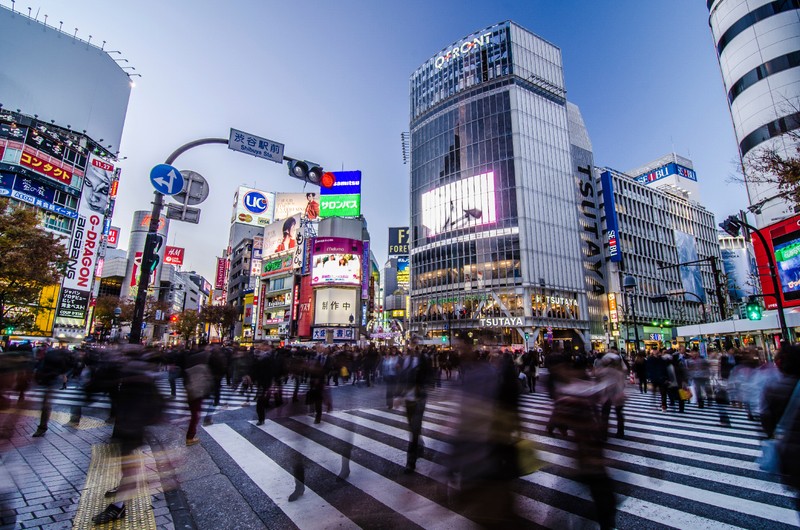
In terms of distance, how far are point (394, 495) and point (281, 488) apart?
1.59 meters

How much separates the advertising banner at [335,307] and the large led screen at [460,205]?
60.2ft

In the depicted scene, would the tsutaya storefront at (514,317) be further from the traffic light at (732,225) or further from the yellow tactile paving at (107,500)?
the yellow tactile paving at (107,500)

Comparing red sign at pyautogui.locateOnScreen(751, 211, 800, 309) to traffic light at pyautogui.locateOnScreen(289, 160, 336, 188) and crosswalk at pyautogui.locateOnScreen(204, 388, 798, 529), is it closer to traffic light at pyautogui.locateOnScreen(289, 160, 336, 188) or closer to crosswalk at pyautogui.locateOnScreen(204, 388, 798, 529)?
crosswalk at pyautogui.locateOnScreen(204, 388, 798, 529)

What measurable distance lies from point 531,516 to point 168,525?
4.05m

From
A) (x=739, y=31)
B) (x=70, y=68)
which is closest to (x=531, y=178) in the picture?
(x=739, y=31)

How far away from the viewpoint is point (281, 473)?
5863mm

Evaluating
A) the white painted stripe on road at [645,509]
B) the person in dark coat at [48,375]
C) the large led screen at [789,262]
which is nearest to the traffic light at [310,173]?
the person in dark coat at [48,375]

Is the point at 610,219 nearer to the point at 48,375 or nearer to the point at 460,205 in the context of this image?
the point at 460,205

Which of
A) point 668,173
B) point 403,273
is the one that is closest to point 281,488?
point 403,273

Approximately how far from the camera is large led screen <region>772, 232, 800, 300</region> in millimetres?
22895

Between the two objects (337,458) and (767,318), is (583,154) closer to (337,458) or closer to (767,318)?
(767,318)

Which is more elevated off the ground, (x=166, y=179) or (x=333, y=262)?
(x=333, y=262)

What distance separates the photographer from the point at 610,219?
210 feet

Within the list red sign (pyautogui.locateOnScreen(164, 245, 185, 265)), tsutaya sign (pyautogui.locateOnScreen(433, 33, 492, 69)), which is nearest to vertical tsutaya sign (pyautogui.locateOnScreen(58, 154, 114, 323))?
red sign (pyautogui.locateOnScreen(164, 245, 185, 265))
